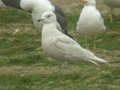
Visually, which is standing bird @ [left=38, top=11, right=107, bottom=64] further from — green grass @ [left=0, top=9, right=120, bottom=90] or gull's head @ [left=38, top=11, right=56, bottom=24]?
green grass @ [left=0, top=9, right=120, bottom=90]

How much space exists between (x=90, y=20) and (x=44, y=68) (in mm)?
1805

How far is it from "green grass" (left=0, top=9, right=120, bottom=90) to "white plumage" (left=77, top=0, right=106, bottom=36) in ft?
1.95

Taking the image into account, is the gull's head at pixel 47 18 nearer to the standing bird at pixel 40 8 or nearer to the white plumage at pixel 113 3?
the standing bird at pixel 40 8

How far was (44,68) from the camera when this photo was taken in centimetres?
909

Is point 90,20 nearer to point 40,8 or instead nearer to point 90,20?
point 90,20

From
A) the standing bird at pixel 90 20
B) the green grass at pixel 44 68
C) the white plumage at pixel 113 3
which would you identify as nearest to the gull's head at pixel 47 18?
the green grass at pixel 44 68

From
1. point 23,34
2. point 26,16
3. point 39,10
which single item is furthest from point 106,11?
point 39,10

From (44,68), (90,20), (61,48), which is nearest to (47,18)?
(61,48)

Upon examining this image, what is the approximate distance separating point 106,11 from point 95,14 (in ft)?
19.0

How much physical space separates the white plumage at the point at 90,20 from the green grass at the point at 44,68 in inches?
23.4

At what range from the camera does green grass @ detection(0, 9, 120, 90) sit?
7773mm

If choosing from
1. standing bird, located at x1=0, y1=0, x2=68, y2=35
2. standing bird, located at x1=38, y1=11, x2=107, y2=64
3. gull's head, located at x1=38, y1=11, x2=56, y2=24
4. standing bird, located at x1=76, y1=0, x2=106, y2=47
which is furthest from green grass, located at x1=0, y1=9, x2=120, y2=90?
gull's head, located at x1=38, y1=11, x2=56, y2=24

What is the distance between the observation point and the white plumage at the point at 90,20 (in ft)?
33.6

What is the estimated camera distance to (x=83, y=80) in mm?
7988
